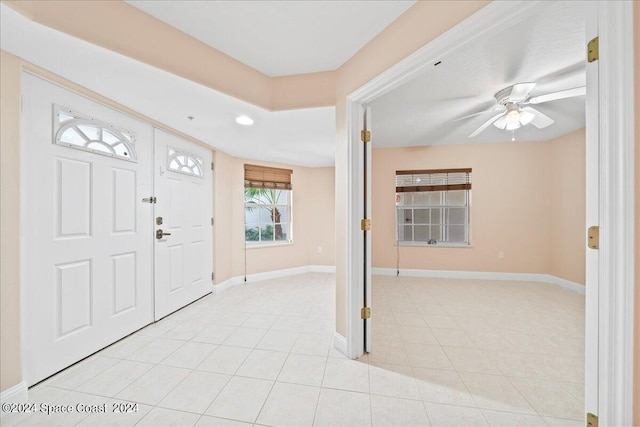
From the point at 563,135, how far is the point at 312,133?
4164 millimetres

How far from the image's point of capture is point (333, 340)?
2125 millimetres

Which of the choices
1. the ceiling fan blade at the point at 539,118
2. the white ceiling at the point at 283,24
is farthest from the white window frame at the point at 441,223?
the white ceiling at the point at 283,24

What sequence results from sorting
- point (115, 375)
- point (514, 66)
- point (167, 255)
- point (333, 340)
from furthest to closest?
point (167, 255)
point (333, 340)
point (514, 66)
point (115, 375)

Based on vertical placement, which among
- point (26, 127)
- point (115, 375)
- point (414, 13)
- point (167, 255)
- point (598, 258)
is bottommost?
point (115, 375)

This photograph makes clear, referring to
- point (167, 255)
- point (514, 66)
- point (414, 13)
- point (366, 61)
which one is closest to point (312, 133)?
point (366, 61)

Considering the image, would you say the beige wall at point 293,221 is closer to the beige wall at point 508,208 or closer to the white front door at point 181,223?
the white front door at point 181,223

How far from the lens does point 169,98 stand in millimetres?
1959

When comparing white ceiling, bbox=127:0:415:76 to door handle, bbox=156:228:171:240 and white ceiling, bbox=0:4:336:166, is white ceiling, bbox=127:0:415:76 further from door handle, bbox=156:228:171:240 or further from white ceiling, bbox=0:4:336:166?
door handle, bbox=156:228:171:240

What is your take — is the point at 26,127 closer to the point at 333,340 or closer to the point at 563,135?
the point at 333,340

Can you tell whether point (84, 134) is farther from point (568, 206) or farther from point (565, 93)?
point (568, 206)

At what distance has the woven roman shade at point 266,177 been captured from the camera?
161 inches

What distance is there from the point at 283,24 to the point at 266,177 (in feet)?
9.34

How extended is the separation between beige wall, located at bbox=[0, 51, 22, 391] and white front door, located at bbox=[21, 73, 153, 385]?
58 millimetres

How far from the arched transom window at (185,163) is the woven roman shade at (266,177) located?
0.92 meters
